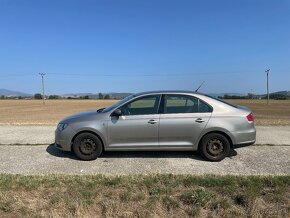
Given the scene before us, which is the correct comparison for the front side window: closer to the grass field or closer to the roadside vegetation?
the roadside vegetation

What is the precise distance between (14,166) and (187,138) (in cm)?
359

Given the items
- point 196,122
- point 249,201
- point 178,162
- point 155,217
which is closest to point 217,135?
point 196,122

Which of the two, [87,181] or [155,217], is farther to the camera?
[87,181]

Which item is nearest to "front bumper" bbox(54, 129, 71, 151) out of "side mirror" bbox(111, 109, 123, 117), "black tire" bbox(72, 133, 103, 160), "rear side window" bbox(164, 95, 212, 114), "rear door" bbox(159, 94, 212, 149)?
"black tire" bbox(72, 133, 103, 160)

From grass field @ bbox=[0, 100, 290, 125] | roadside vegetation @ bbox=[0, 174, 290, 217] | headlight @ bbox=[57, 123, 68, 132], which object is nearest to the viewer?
roadside vegetation @ bbox=[0, 174, 290, 217]

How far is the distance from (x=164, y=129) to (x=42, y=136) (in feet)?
15.7

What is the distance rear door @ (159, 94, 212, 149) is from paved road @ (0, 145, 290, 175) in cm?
42

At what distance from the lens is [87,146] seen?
303 inches

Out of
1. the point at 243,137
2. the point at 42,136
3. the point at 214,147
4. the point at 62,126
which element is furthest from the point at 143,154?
the point at 42,136

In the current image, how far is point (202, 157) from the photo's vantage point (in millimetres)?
7738

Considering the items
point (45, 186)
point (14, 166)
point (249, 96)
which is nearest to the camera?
point (45, 186)

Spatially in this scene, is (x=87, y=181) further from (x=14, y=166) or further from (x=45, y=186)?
(x=14, y=166)

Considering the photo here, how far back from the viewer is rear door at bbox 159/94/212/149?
7582mm

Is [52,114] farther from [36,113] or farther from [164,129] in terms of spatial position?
[164,129]
